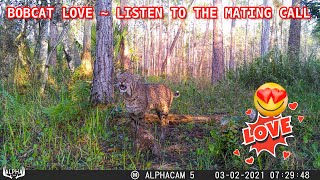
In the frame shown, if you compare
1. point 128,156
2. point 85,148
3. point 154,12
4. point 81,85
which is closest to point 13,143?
point 85,148

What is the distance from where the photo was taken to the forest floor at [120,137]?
10.0 feet

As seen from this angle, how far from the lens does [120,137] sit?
395cm

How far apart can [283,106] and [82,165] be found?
1.90m

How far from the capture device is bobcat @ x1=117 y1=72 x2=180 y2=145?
3.46 metres

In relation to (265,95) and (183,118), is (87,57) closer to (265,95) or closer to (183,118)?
(183,118)

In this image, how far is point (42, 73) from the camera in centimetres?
616

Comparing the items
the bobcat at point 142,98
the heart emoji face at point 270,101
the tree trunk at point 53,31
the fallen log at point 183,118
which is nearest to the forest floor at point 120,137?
the fallen log at point 183,118

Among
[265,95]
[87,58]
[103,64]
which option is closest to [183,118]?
[103,64]

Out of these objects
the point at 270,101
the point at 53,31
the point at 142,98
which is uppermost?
the point at 53,31

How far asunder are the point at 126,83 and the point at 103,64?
54.5 inches

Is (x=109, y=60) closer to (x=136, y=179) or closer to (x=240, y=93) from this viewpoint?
(x=240, y=93)

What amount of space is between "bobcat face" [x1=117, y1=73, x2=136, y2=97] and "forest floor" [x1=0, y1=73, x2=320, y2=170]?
61 cm

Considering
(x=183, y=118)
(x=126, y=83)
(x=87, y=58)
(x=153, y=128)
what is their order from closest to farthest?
(x=126, y=83)
(x=153, y=128)
(x=183, y=118)
(x=87, y=58)

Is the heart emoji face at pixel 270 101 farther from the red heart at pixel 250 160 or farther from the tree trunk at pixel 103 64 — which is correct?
the tree trunk at pixel 103 64
